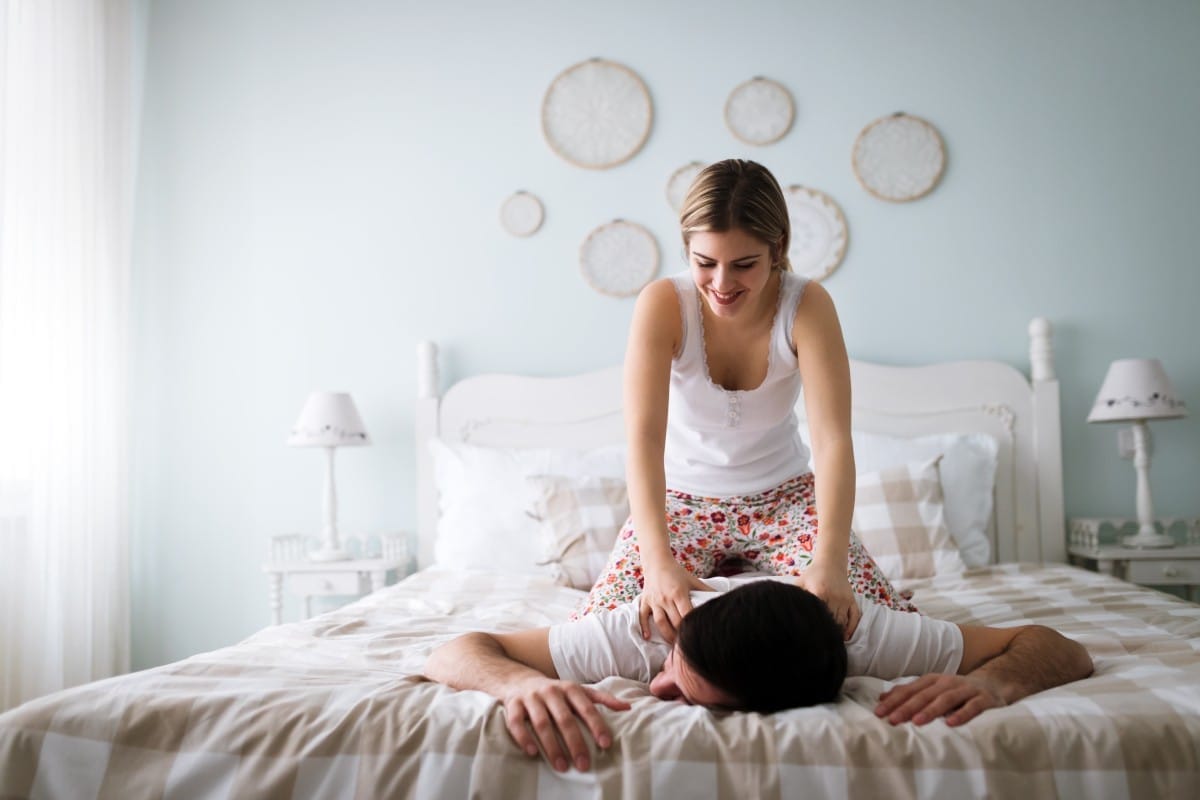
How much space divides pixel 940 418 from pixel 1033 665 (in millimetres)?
1799

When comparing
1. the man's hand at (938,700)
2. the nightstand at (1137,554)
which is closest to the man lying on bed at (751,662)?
the man's hand at (938,700)

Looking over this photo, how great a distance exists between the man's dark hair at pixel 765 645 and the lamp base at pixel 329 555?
82.1 inches

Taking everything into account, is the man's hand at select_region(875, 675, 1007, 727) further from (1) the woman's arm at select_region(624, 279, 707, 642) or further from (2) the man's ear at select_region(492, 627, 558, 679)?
(2) the man's ear at select_region(492, 627, 558, 679)

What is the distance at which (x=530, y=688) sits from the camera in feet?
3.57

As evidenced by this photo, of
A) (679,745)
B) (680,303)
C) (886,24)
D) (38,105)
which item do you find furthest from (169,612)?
(886,24)

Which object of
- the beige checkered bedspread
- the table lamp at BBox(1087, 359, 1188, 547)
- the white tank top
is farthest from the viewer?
the table lamp at BBox(1087, 359, 1188, 547)

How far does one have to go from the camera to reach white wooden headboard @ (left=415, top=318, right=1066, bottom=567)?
9.40 ft

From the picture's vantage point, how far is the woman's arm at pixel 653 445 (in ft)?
4.04

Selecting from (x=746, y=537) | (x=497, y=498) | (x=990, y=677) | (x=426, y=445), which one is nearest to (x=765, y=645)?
(x=990, y=677)

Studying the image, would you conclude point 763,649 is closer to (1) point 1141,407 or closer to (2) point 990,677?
(2) point 990,677

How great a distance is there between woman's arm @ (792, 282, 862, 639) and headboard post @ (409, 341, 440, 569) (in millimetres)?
1759

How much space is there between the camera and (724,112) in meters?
3.12

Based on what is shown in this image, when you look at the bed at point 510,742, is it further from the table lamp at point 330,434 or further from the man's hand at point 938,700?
the table lamp at point 330,434

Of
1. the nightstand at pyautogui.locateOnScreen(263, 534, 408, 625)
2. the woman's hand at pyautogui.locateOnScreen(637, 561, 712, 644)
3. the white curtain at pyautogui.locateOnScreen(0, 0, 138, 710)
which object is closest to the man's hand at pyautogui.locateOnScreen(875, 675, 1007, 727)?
the woman's hand at pyautogui.locateOnScreen(637, 561, 712, 644)
